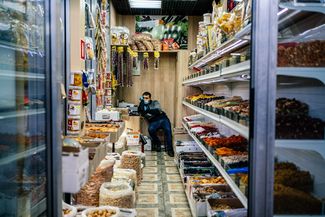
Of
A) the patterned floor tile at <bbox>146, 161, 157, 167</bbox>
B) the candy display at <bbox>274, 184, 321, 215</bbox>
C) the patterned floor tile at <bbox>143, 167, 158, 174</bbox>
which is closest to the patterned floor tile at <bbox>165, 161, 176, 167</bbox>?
the patterned floor tile at <bbox>146, 161, 157, 167</bbox>

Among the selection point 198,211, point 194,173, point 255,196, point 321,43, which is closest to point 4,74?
point 255,196

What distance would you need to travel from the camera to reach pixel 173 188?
5871mm

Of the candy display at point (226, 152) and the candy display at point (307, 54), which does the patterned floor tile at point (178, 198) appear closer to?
the candy display at point (226, 152)

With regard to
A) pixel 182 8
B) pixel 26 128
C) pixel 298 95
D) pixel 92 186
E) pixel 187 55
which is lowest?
pixel 92 186

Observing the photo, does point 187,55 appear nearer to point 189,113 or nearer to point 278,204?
point 189,113

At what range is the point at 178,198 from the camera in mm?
5340

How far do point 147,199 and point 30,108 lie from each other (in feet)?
12.4

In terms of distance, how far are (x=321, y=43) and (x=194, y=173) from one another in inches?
155

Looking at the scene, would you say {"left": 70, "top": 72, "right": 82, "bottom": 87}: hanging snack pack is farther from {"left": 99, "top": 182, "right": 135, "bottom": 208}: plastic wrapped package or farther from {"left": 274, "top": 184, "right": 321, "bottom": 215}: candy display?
{"left": 274, "top": 184, "right": 321, "bottom": 215}: candy display

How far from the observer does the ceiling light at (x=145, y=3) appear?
8746 mm

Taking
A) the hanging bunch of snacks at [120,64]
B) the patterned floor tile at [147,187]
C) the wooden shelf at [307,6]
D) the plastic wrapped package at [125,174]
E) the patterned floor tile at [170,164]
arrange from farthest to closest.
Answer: the hanging bunch of snacks at [120,64]
the patterned floor tile at [170,164]
the patterned floor tile at [147,187]
the plastic wrapped package at [125,174]
the wooden shelf at [307,6]

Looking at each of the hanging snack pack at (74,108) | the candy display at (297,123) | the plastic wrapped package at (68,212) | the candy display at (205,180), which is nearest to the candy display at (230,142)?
the candy display at (205,180)

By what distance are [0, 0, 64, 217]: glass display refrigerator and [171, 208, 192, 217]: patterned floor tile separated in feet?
10.0

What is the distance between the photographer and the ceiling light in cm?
875
